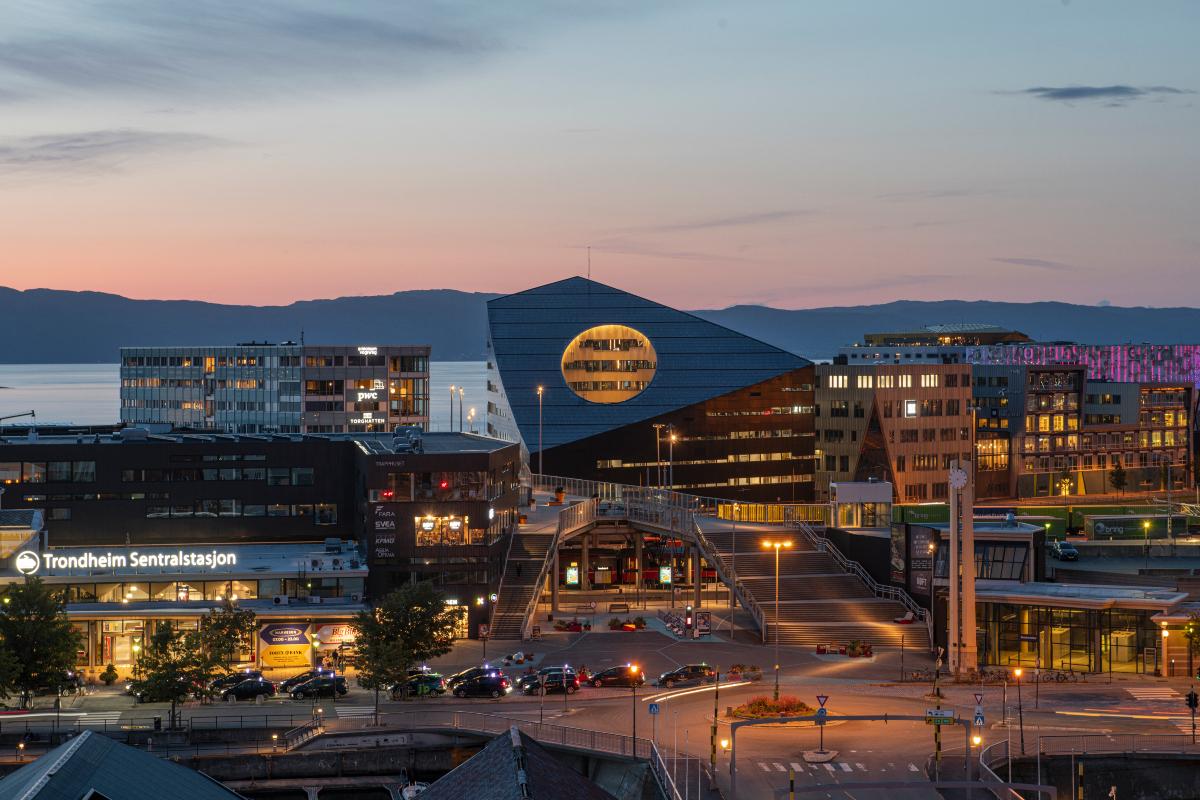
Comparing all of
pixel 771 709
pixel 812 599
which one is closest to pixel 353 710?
pixel 771 709

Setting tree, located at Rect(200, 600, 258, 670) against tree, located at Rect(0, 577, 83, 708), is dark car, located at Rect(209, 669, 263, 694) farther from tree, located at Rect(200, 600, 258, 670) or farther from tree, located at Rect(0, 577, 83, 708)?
tree, located at Rect(0, 577, 83, 708)

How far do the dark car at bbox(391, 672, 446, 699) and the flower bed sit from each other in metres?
14.1

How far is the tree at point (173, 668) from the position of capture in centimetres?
6353

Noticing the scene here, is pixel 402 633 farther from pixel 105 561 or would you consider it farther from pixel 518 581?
pixel 105 561

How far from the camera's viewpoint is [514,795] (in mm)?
36688

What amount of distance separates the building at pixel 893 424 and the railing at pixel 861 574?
2226 inches

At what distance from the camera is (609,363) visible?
5782 inches

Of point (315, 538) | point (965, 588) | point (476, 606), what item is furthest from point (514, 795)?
point (315, 538)

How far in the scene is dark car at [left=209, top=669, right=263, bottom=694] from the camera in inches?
2699

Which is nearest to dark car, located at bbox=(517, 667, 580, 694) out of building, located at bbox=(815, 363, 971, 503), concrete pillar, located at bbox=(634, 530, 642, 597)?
concrete pillar, located at bbox=(634, 530, 642, 597)

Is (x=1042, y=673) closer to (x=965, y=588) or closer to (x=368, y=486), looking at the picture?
(x=965, y=588)

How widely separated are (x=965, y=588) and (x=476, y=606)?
85.9 feet

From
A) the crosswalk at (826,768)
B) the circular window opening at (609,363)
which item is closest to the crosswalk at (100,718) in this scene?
the crosswalk at (826,768)

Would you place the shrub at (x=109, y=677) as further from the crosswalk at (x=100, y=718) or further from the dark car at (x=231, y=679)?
the crosswalk at (x=100, y=718)
